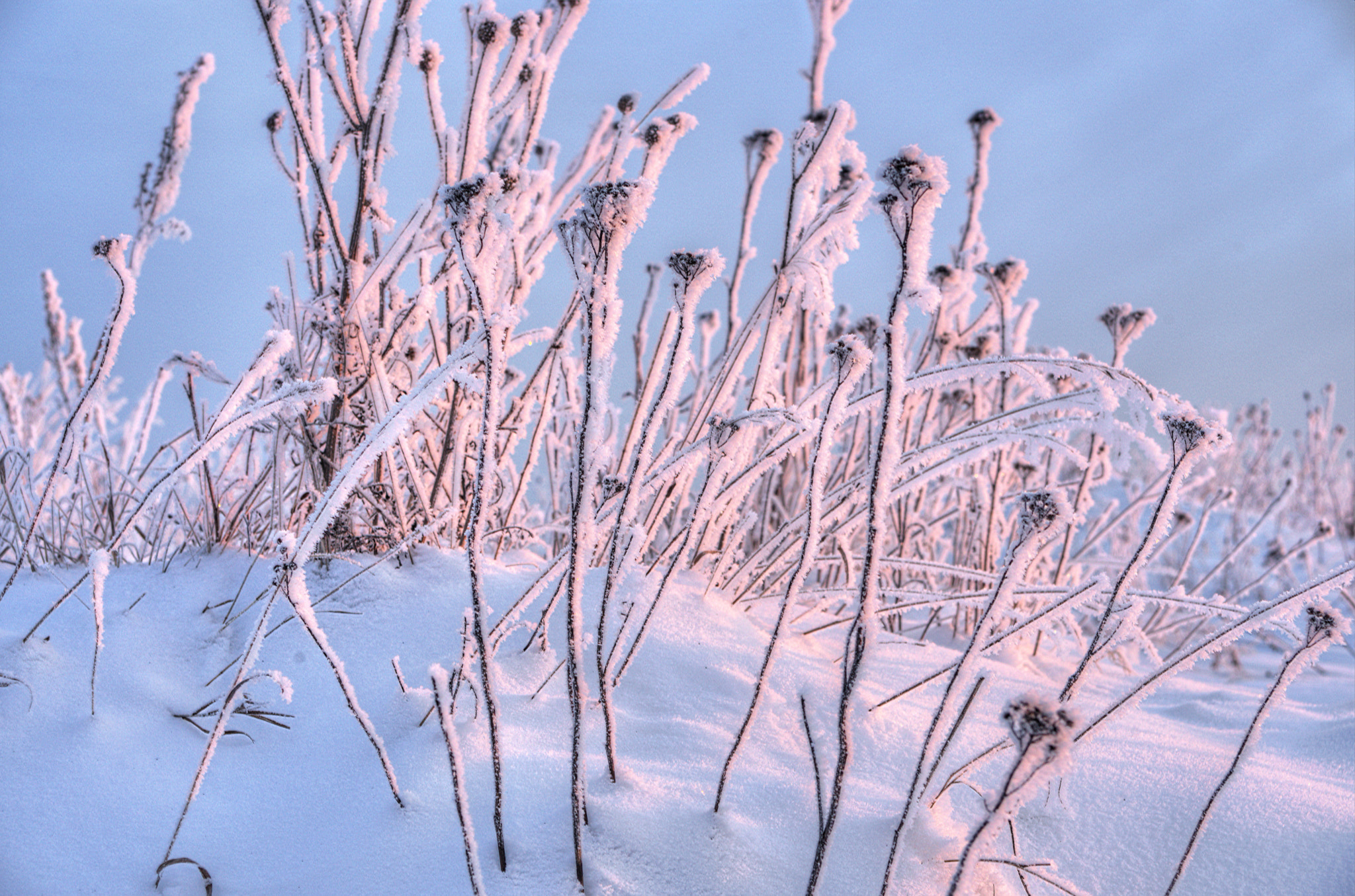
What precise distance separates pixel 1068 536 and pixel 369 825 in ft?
4.47

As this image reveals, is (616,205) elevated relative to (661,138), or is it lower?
lower

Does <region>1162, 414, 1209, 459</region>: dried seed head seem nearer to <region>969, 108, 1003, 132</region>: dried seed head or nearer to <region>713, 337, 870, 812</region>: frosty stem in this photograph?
<region>713, 337, 870, 812</region>: frosty stem

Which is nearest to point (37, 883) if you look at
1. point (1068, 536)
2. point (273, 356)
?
point (273, 356)

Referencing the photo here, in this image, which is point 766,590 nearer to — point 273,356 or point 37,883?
point 273,356

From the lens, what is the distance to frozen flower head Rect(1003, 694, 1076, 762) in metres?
0.43

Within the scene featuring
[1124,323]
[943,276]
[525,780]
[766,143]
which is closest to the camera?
[525,780]

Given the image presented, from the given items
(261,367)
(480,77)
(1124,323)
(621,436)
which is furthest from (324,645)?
(621,436)

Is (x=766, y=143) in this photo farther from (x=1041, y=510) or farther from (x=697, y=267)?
(x=1041, y=510)

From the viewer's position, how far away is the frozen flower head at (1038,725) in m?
0.43

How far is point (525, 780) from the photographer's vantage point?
2.48 feet

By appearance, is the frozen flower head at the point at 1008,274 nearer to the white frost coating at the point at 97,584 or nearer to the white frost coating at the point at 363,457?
the white frost coating at the point at 363,457

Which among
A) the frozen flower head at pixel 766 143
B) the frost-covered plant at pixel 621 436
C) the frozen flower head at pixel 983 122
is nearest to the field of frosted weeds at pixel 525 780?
the frost-covered plant at pixel 621 436

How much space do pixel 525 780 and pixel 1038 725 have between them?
20.0 inches

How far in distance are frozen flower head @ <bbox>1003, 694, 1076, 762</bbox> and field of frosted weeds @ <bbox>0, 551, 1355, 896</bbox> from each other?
324 millimetres
